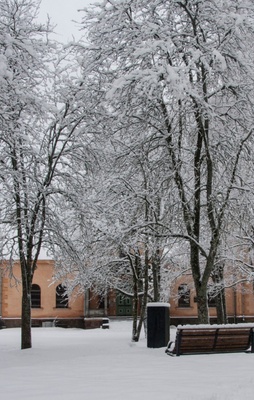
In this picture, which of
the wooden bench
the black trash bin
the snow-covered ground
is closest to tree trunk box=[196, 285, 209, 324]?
the black trash bin

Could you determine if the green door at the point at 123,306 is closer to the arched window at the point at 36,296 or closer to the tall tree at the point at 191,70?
the arched window at the point at 36,296

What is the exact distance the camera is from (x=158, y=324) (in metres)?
14.6

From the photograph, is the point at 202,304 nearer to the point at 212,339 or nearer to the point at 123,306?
the point at 212,339

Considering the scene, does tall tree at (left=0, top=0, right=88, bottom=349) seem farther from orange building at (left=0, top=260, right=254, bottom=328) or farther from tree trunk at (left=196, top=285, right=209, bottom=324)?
orange building at (left=0, top=260, right=254, bottom=328)

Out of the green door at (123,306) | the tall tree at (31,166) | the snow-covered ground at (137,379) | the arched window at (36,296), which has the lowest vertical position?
the snow-covered ground at (137,379)

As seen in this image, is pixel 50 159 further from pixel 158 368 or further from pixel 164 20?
pixel 158 368

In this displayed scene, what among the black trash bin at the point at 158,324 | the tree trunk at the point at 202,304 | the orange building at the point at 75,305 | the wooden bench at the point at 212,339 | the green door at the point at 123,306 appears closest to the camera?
the wooden bench at the point at 212,339

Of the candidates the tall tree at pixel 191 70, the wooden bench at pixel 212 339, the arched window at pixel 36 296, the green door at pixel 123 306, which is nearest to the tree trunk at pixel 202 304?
the tall tree at pixel 191 70

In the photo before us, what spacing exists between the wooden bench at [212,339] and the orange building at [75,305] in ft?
79.8

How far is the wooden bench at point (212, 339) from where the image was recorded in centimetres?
1234

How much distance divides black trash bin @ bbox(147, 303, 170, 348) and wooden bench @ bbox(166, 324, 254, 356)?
156 cm

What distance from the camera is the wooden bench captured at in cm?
1234

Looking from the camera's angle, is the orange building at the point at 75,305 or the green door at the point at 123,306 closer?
the orange building at the point at 75,305

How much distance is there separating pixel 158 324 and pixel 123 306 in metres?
27.6
